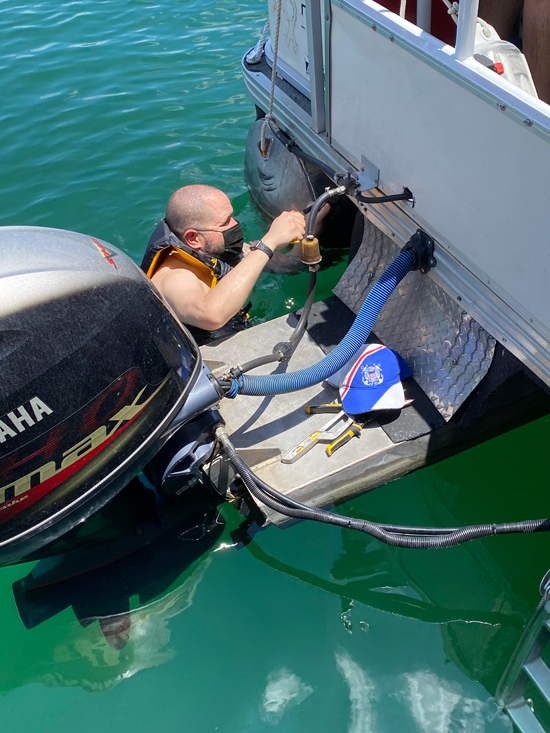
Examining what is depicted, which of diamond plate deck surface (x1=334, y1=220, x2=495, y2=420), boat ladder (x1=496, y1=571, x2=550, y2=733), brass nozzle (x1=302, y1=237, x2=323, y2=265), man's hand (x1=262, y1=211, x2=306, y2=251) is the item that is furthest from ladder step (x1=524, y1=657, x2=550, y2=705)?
man's hand (x1=262, y1=211, x2=306, y2=251)

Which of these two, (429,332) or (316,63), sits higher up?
(316,63)

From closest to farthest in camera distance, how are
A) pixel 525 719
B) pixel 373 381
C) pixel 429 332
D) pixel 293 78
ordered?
pixel 525 719 < pixel 373 381 < pixel 429 332 < pixel 293 78

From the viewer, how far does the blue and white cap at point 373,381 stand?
8.90 feet

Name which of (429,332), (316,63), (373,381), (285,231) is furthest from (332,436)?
(316,63)

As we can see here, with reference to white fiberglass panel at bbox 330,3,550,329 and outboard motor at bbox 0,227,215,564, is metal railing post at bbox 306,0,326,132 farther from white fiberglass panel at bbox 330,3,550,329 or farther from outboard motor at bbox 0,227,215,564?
outboard motor at bbox 0,227,215,564

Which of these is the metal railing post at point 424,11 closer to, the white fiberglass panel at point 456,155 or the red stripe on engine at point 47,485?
the white fiberglass panel at point 456,155

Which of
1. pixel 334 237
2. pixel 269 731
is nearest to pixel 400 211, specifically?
pixel 334 237

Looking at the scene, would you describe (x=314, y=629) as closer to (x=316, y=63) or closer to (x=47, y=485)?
(x=47, y=485)

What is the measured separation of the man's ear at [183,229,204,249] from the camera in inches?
117

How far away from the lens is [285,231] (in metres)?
2.81

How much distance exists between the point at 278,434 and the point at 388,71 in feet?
5.13

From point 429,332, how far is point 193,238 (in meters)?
1.19

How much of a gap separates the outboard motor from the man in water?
50cm

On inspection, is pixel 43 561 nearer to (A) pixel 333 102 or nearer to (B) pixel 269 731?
(B) pixel 269 731
